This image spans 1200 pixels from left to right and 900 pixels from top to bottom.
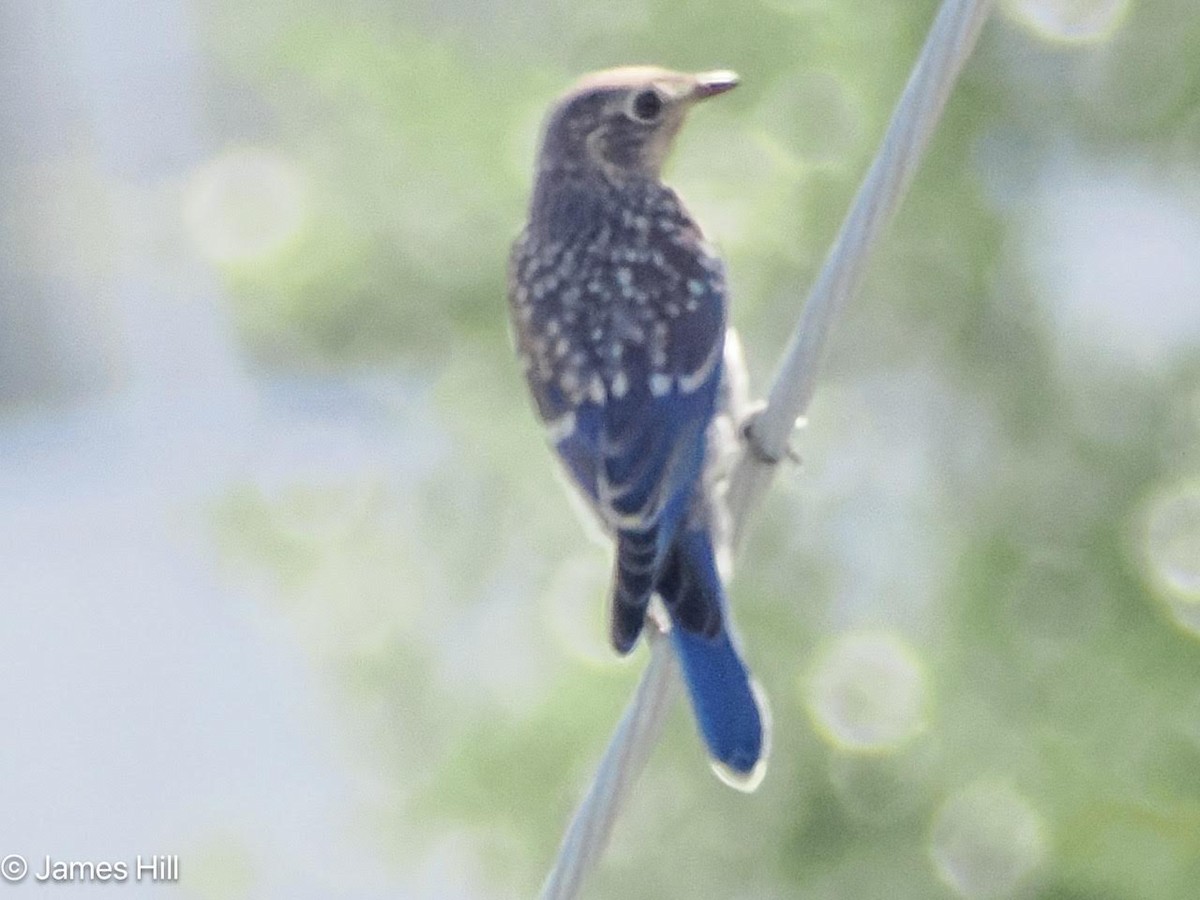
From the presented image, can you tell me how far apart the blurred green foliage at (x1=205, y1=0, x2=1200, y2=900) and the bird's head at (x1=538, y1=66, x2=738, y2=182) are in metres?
2.36

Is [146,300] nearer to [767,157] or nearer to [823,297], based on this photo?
[767,157]

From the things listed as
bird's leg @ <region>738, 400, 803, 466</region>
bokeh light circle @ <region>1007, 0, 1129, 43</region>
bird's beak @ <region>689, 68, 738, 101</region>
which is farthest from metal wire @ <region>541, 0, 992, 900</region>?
bokeh light circle @ <region>1007, 0, 1129, 43</region>

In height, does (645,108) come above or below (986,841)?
above

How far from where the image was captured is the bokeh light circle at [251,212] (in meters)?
8.20

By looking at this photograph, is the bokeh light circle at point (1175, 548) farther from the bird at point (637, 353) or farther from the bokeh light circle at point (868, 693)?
the bird at point (637, 353)

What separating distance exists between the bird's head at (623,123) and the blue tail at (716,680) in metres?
1.21

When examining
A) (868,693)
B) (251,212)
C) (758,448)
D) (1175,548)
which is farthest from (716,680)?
(251,212)

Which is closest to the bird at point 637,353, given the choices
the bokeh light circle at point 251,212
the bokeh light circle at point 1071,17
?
the bokeh light circle at point 1071,17

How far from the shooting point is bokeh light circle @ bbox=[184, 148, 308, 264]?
26.9ft

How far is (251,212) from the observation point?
27.7 ft

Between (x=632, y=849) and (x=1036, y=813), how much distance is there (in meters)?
1.20
